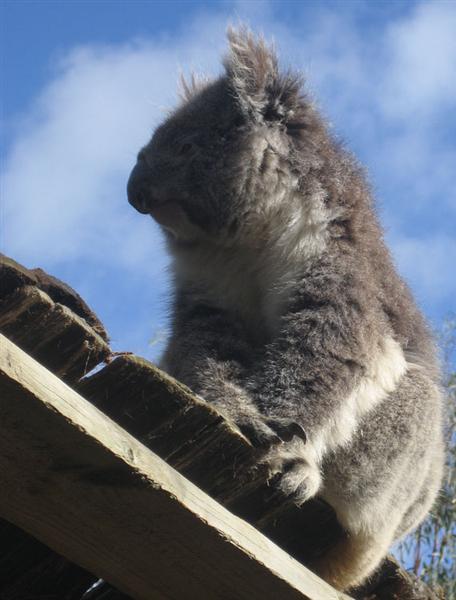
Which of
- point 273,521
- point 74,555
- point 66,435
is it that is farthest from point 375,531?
point 66,435

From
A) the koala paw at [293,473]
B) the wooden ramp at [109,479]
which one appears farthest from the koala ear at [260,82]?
the wooden ramp at [109,479]

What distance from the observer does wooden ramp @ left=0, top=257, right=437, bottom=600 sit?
1.86m

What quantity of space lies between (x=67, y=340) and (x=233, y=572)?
2.54ft

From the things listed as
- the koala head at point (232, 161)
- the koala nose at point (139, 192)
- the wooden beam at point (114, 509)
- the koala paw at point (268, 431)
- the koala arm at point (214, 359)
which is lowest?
the wooden beam at point (114, 509)

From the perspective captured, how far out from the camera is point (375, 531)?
3236 millimetres

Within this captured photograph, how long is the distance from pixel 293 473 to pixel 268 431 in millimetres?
245

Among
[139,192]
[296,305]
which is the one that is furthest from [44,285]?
[139,192]

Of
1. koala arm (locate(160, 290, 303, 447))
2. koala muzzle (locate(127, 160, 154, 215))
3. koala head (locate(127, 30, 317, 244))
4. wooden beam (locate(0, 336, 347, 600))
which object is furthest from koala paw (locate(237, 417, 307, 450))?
koala muzzle (locate(127, 160, 154, 215))

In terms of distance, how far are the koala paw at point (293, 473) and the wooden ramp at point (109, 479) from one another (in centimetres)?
7

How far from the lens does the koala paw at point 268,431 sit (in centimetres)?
252

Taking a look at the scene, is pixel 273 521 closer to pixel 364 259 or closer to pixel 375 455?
pixel 375 455

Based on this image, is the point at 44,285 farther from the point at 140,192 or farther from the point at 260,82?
the point at 260,82

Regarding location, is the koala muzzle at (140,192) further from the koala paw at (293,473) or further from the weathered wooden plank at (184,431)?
the weathered wooden plank at (184,431)

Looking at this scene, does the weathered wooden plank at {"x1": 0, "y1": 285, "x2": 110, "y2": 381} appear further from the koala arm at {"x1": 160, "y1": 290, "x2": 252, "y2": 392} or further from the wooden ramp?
the koala arm at {"x1": 160, "y1": 290, "x2": 252, "y2": 392}
